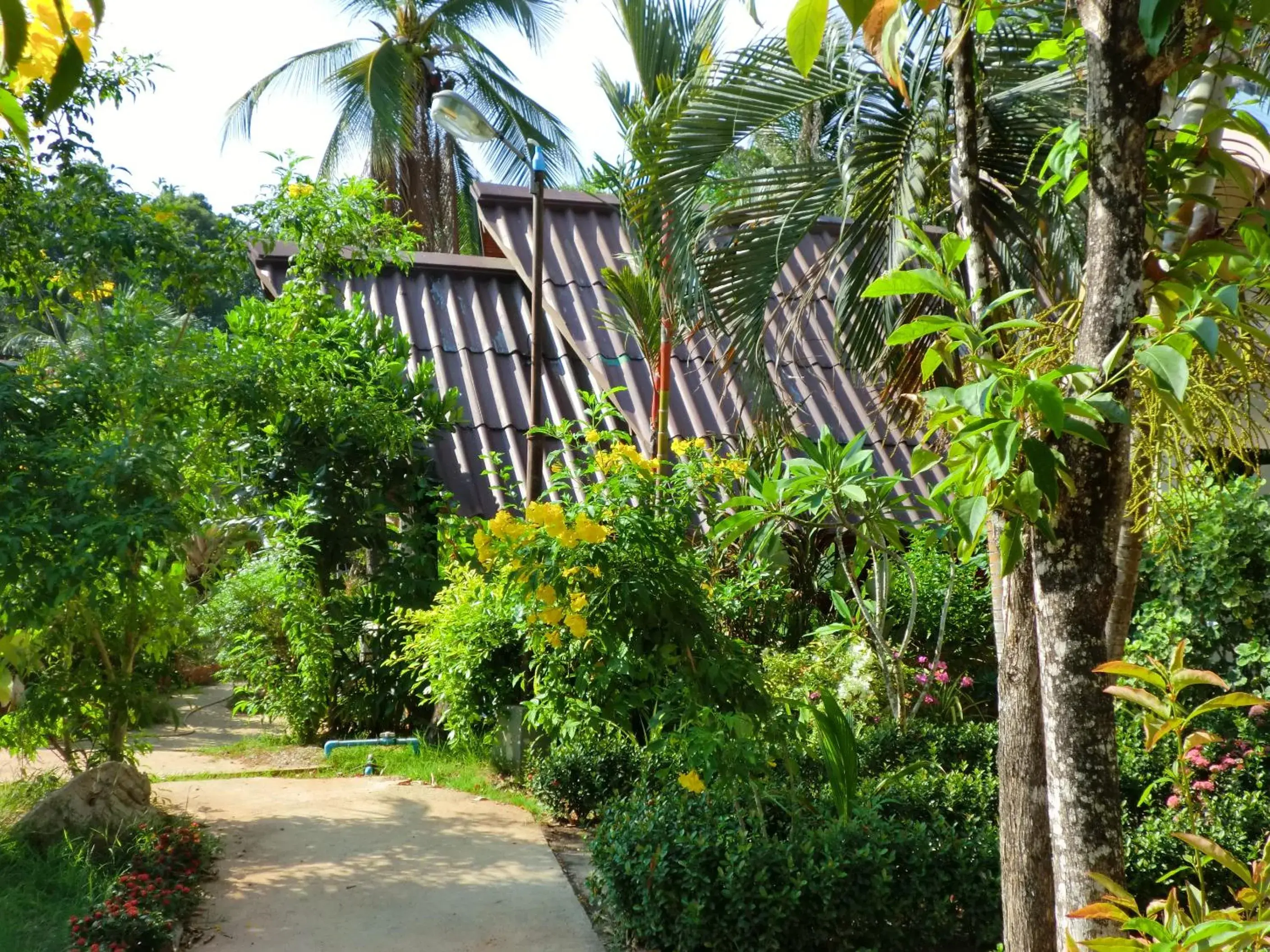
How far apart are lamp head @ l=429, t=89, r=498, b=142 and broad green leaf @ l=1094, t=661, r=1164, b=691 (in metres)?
6.03

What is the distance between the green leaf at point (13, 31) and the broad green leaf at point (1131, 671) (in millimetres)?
1581

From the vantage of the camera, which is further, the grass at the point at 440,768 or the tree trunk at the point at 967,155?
the grass at the point at 440,768

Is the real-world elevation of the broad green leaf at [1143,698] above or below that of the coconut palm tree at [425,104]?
below

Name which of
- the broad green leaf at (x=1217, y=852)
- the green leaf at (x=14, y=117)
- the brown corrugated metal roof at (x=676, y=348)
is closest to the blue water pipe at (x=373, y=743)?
the brown corrugated metal roof at (x=676, y=348)

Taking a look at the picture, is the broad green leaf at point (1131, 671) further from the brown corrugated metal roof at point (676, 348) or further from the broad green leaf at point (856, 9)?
the brown corrugated metal roof at point (676, 348)

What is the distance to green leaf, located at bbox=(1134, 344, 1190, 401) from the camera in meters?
1.48

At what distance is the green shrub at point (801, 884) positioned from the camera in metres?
3.93

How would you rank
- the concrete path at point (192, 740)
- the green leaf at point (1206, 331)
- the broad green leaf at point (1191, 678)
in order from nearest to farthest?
the green leaf at point (1206, 331) < the broad green leaf at point (1191, 678) < the concrete path at point (192, 740)

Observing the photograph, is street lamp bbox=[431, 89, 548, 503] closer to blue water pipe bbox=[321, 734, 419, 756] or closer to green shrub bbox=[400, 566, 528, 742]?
green shrub bbox=[400, 566, 528, 742]

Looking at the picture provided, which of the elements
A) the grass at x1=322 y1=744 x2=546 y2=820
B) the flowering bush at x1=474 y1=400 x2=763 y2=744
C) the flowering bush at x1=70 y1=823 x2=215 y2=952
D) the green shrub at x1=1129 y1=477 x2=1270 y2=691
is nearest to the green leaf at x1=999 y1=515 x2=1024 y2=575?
the flowering bush at x1=474 y1=400 x2=763 y2=744

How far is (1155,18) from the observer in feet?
4.67

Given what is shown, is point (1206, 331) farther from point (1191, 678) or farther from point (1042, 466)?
point (1191, 678)

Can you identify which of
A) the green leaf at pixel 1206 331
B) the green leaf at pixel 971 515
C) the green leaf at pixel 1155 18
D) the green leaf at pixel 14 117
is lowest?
the green leaf at pixel 971 515

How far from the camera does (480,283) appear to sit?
31.2 ft
